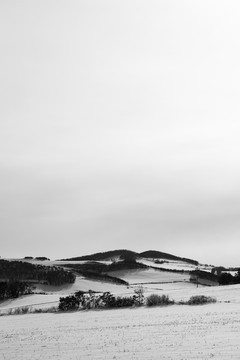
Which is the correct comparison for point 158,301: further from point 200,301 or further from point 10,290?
point 10,290

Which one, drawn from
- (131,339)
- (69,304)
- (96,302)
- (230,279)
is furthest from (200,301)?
(230,279)

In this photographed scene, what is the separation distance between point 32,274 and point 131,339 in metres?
137

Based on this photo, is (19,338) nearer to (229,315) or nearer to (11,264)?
(229,315)

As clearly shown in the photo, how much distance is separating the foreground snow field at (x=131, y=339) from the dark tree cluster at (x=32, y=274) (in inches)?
3809

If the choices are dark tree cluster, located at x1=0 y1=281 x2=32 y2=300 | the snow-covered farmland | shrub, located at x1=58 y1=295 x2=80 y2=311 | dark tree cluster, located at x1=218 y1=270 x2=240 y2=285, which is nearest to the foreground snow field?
shrub, located at x1=58 y1=295 x2=80 y2=311

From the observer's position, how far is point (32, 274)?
547ft

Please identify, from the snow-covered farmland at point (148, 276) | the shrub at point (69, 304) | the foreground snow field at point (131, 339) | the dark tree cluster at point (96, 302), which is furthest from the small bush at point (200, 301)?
the snow-covered farmland at point (148, 276)

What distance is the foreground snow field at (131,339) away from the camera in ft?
93.1

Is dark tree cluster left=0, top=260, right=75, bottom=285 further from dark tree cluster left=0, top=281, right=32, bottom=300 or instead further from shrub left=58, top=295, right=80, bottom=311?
shrub left=58, top=295, right=80, bottom=311

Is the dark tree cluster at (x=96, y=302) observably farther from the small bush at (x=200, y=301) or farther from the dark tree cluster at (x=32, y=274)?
the dark tree cluster at (x=32, y=274)

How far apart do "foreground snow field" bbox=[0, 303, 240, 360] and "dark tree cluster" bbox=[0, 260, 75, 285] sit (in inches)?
3809

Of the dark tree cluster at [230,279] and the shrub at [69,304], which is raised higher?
the dark tree cluster at [230,279]

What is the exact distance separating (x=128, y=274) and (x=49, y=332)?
148974 millimetres

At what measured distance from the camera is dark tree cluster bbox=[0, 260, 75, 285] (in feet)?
488
